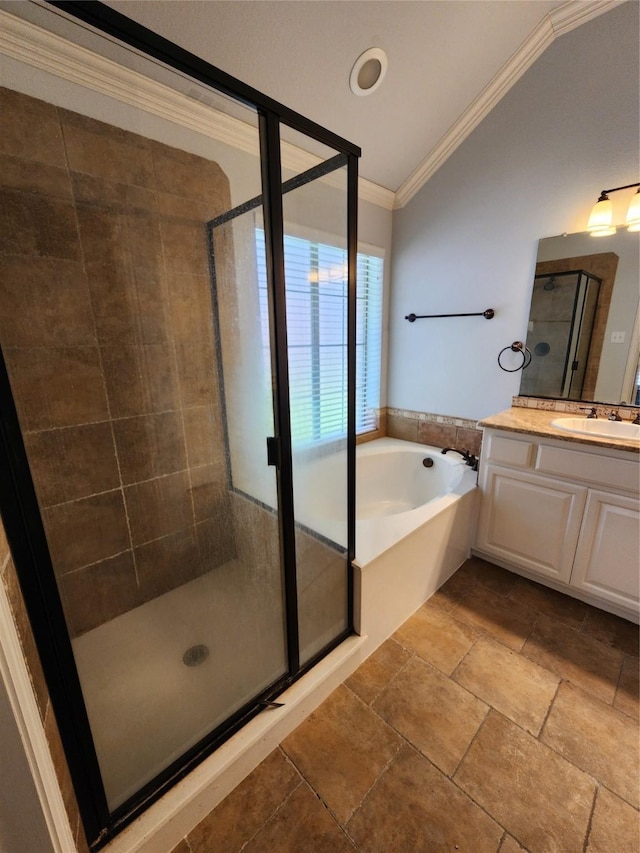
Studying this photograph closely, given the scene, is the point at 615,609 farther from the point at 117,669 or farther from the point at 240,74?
the point at 240,74

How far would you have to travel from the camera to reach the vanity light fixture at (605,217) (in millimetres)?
1802

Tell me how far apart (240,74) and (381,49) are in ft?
2.13

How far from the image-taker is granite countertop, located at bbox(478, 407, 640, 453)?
1616mm

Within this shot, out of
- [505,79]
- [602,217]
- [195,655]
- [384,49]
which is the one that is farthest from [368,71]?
[195,655]

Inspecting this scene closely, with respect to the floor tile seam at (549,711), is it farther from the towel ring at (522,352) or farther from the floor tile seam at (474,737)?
the towel ring at (522,352)

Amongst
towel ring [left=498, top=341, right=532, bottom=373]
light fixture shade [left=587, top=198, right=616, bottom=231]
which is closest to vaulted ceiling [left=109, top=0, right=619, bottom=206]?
light fixture shade [left=587, top=198, right=616, bottom=231]

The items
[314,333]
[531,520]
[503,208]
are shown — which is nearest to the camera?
[314,333]

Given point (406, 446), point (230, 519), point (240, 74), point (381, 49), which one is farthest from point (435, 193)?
point (230, 519)

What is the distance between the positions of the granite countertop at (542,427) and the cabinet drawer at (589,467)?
7cm

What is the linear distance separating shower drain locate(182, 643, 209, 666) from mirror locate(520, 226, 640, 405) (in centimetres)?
234

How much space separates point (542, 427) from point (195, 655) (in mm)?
2001

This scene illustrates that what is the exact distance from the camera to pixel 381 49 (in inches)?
62.6

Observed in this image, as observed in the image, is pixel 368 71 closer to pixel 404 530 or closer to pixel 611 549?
pixel 404 530

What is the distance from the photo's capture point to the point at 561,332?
7.00 feet
